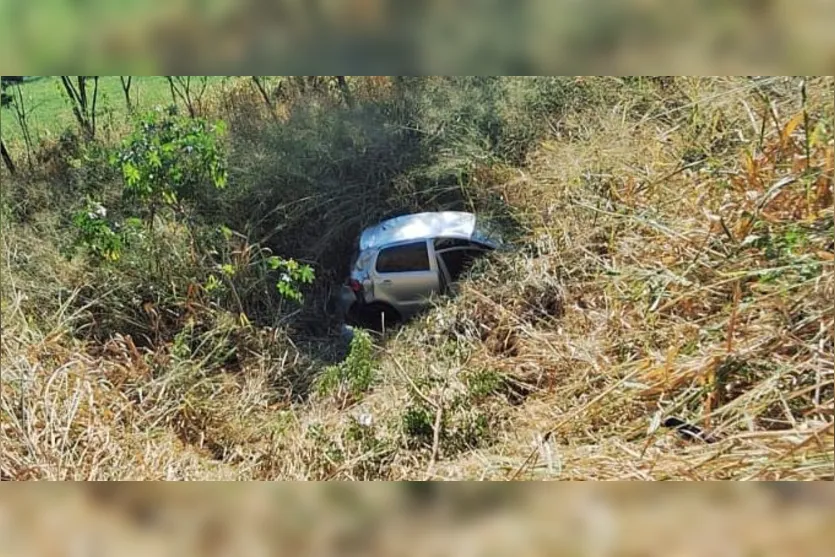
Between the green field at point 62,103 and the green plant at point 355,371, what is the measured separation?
0.86 m

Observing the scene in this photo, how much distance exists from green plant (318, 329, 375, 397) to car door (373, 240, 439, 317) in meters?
0.14

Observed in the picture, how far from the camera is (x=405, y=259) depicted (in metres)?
2.05

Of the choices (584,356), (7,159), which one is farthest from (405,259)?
(7,159)

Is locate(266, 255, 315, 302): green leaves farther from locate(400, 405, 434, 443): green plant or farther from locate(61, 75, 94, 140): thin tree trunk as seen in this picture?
locate(61, 75, 94, 140): thin tree trunk

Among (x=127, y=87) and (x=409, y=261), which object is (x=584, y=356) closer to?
(x=409, y=261)

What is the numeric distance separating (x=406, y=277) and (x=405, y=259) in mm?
54

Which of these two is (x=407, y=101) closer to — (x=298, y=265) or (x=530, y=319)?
(x=298, y=265)

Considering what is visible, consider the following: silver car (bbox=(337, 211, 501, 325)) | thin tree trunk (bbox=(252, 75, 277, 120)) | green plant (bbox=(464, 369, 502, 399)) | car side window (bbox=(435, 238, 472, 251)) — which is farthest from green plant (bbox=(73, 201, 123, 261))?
green plant (bbox=(464, 369, 502, 399))

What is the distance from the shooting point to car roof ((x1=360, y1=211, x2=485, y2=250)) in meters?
2.06

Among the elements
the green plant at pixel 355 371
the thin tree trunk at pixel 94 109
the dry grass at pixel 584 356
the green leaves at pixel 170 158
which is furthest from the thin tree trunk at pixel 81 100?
the green plant at pixel 355 371

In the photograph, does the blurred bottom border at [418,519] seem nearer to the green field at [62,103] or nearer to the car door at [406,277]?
the car door at [406,277]
